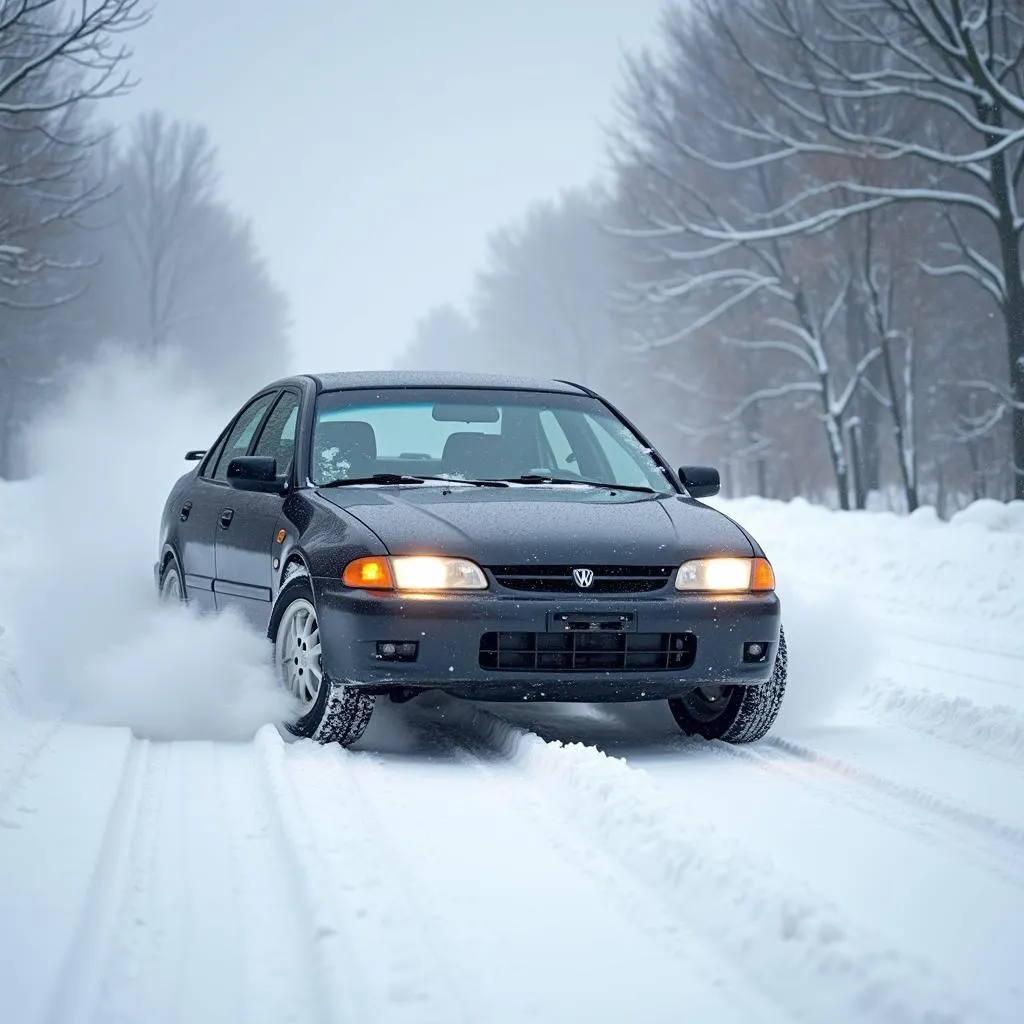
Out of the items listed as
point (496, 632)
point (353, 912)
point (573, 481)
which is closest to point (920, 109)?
point (573, 481)

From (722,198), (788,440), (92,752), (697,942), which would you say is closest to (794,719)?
(92,752)

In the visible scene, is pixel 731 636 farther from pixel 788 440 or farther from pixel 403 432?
pixel 788 440

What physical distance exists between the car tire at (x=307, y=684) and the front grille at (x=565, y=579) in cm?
71

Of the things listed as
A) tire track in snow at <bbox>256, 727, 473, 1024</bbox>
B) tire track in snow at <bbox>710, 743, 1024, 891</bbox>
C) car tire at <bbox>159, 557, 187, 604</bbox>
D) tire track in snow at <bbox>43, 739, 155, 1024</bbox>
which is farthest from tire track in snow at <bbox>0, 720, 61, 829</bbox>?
tire track in snow at <bbox>710, 743, 1024, 891</bbox>

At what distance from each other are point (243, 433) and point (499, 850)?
4.31 meters

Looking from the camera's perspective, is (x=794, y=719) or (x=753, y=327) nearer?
(x=794, y=719)

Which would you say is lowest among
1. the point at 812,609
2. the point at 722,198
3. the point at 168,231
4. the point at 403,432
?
the point at 812,609

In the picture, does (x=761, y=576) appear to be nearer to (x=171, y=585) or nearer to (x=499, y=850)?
(x=499, y=850)

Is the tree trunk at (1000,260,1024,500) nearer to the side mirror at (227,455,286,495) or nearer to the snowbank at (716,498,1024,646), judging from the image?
the snowbank at (716,498,1024,646)

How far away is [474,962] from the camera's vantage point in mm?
3424

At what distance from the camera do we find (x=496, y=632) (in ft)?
18.8

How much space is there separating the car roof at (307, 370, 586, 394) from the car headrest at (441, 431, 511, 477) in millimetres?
362

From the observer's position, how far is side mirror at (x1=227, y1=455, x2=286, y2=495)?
6.73 metres

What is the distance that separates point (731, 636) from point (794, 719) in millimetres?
1367
